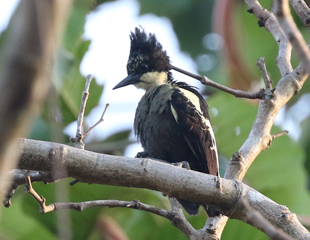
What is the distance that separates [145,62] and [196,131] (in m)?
1.44

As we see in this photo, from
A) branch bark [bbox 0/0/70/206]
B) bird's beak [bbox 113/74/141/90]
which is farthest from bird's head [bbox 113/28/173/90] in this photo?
branch bark [bbox 0/0/70/206]

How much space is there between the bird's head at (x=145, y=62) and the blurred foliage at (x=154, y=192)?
1.54 ft

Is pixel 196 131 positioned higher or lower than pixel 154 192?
higher

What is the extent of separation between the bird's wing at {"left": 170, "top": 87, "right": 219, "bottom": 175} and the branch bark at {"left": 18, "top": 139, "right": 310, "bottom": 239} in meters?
1.05

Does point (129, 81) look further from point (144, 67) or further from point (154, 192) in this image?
point (154, 192)

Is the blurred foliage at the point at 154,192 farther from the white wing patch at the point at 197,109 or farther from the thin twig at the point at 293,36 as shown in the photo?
the thin twig at the point at 293,36

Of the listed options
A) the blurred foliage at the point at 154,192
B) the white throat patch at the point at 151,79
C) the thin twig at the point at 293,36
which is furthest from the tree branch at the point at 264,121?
the thin twig at the point at 293,36

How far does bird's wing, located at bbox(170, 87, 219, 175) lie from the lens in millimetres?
3648

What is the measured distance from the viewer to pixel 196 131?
367 centimetres

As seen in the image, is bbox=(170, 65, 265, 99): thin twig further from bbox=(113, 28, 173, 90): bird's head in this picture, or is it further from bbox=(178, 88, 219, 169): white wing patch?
bbox=(113, 28, 173, 90): bird's head

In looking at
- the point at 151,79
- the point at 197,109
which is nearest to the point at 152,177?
the point at 197,109

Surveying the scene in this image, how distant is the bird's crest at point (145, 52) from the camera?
4867 millimetres

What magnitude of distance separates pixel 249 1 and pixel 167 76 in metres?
1.49

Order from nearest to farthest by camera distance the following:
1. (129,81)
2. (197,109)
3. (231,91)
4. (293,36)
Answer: (293,36)
(231,91)
(197,109)
(129,81)
